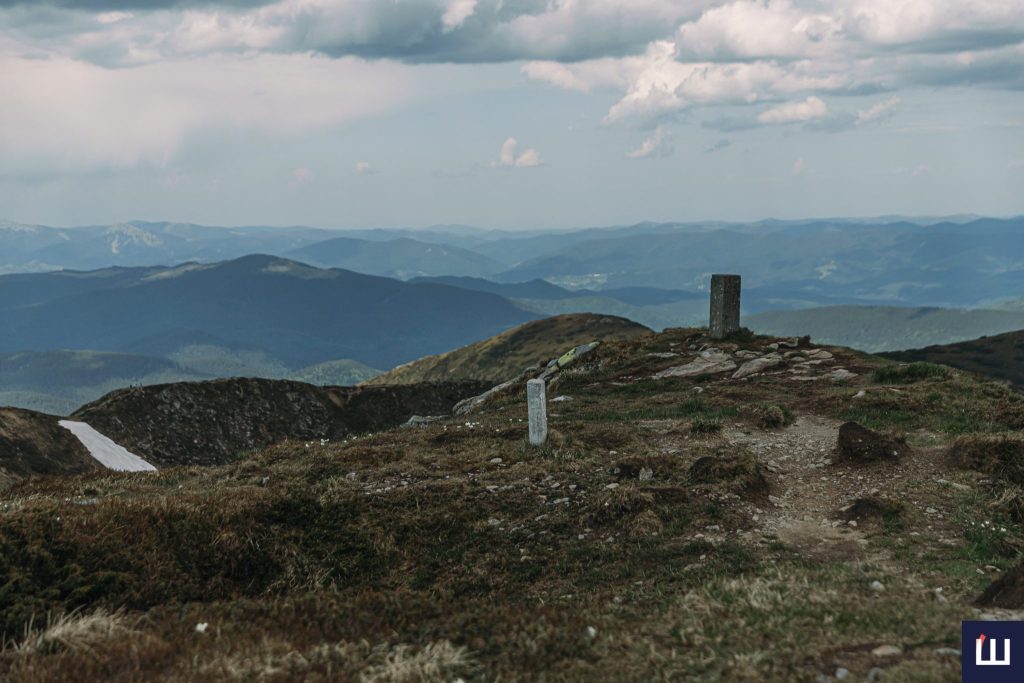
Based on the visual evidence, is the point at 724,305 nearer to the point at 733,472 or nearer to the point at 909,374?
the point at 909,374

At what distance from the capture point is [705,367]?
36188mm

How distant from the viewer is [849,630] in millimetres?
8539

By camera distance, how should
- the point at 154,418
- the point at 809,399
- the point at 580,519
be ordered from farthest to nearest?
the point at 154,418
the point at 809,399
the point at 580,519

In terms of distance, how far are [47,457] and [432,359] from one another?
149m

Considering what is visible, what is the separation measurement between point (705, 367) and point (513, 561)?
81.5 feet

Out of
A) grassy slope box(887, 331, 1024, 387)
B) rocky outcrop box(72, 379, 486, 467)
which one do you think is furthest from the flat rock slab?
grassy slope box(887, 331, 1024, 387)

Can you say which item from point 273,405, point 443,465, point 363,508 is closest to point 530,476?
point 443,465

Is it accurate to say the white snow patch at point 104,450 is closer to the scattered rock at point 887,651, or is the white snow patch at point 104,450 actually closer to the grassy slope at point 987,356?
the scattered rock at point 887,651

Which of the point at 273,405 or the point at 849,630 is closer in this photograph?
the point at 849,630

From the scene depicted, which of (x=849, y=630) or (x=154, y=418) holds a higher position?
(x=849, y=630)

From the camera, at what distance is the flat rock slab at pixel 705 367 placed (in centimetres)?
3538

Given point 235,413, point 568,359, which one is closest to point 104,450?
point 235,413

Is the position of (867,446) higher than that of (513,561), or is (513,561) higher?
(867,446)

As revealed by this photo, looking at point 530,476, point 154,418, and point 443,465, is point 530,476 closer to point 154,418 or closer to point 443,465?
point 443,465
